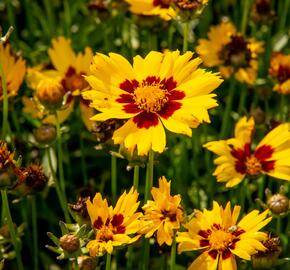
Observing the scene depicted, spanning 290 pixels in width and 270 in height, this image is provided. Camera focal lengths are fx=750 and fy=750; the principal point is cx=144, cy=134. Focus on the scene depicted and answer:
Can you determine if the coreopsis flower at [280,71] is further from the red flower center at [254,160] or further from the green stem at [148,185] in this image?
the green stem at [148,185]

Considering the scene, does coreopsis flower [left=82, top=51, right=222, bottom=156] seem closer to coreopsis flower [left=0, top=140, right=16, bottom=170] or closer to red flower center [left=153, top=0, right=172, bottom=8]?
coreopsis flower [left=0, top=140, right=16, bottom=170]

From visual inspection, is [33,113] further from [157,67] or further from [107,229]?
[107,229]

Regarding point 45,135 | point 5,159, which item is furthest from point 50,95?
point 5,159

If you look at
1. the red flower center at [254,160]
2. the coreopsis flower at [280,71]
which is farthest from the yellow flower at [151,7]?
the red flower center at [254,160]

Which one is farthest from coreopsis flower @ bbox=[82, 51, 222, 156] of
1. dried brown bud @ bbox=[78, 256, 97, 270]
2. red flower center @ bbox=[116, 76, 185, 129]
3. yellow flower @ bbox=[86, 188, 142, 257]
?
dried brown bud @ bbox=[78, 256, 97, 270]

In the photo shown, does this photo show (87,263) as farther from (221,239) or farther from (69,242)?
(221,239)

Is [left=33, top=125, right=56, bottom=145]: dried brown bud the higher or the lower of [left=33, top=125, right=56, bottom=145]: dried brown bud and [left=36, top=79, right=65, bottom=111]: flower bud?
the lower
